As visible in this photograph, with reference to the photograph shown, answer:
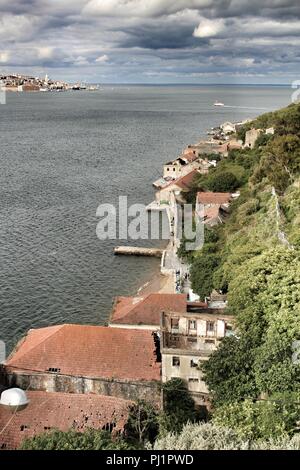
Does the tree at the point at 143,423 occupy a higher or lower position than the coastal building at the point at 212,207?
lower

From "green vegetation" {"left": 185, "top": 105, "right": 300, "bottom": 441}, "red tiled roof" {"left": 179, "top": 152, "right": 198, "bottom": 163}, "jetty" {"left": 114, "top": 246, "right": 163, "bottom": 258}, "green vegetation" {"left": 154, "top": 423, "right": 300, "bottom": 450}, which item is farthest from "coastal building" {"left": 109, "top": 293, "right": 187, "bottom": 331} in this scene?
"red tiled roof" {"left": 179, "top": 152, "right": 198, "bottom": 163}

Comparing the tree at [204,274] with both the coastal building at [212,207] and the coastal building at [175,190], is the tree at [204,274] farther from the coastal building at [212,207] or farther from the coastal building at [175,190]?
the coastal building at [175,190]

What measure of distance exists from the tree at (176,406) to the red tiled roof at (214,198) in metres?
28.3

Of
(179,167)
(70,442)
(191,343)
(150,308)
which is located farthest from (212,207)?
(70,442)

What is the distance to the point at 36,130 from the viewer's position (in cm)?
13125

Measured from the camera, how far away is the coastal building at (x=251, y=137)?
235 feet

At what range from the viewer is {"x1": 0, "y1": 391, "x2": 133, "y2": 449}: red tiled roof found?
1864cm

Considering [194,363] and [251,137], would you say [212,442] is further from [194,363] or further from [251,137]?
[251,137]

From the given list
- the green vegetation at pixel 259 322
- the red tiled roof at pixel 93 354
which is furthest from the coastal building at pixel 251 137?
the red tiled roof at pixel 93 354

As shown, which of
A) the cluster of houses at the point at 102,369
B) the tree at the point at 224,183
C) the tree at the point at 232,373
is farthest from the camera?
the tree at the point at 224,183

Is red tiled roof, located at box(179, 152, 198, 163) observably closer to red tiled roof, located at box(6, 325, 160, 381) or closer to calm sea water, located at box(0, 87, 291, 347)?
calm sea water, located at box(0, 87, 291, 347)
